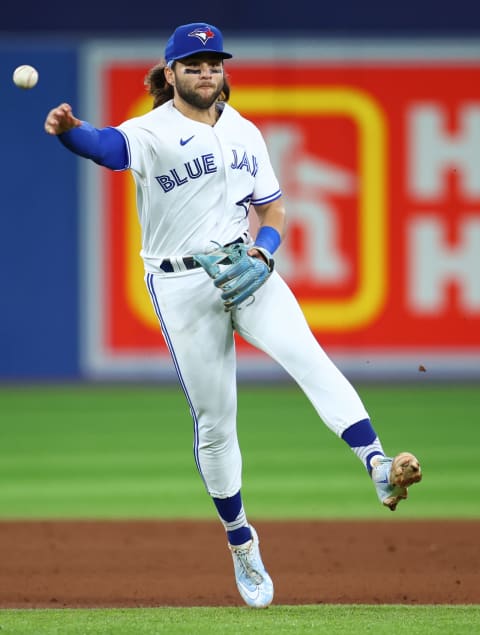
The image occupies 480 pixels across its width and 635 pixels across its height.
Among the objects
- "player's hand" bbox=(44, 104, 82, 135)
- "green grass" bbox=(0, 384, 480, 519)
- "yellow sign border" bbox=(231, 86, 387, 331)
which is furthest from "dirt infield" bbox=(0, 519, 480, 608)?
"yellow sign border" bbox=(231, 86, 387, 331)

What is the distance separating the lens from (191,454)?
977 centimetres

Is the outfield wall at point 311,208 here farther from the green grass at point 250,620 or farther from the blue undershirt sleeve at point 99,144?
the blue undershirt sleeve at point 99,144

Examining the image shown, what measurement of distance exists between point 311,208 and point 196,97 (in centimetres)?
818

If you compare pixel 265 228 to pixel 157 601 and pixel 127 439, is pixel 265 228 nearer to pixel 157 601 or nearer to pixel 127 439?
pixel 157 601

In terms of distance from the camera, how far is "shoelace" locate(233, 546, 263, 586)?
5.50m

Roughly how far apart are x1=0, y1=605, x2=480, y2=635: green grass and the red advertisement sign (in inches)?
315

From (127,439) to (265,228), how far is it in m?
5.26

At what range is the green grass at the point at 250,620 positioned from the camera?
4.80 metres

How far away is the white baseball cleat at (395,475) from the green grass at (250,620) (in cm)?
47

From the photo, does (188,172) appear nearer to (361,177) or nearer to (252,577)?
(252,577)

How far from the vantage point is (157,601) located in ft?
18.8

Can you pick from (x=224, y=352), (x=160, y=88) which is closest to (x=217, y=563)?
(x=224, y=352)

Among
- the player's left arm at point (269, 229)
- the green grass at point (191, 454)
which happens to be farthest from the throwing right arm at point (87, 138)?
the green grass at point (191, 454)

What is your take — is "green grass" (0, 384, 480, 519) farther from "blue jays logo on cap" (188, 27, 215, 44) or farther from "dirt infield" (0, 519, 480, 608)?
"blue jays logo on cap" (188, 27, 215, 44)
